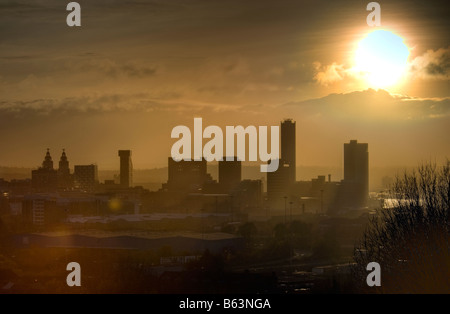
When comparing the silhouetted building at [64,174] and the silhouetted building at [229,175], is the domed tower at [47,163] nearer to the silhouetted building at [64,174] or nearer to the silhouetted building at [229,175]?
the silhouetted building at [64,174]

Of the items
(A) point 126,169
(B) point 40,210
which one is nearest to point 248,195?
(A) point 126,169

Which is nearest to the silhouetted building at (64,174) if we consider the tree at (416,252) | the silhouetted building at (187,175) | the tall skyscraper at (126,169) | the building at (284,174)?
the tall skyscraper at (126,169)

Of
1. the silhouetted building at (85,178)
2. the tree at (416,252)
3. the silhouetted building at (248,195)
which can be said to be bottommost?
the tree at (416,252)

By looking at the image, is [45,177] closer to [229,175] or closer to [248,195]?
[229,175]

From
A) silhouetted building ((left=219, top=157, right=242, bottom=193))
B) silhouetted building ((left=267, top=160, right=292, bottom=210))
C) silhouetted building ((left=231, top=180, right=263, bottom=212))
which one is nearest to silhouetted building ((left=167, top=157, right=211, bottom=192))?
silhouetted building ((left=219, top=157, right=242, bottom=193))

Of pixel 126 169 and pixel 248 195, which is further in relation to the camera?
pixel 126 169
